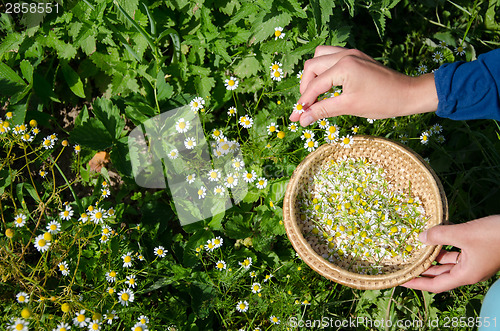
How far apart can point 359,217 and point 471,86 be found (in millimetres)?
793

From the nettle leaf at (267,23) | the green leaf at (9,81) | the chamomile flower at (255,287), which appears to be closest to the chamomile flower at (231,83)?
the nettle leaf at (267,23)

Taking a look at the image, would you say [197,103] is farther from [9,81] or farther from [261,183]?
[9,81]

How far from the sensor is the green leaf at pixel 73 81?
212cm

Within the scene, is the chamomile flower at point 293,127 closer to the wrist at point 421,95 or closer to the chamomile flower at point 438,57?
the wrist at point 421,95

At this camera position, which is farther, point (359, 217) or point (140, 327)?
point (359, 217)

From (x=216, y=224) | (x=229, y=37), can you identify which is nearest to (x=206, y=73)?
(x=229, y=37)

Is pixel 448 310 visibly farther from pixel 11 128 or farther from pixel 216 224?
pixel 11 128

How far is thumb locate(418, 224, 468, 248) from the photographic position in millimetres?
1485

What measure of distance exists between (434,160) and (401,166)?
0.48 metres

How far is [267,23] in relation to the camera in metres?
1.76

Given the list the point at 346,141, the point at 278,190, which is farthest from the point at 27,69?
the point at 346,141

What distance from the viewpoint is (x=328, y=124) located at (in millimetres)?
1933

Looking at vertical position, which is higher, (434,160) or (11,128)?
(11,128)

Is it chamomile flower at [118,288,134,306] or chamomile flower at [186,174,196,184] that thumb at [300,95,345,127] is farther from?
chamomile flower at [118,288,134,306]
